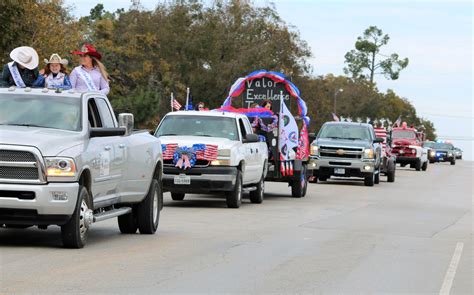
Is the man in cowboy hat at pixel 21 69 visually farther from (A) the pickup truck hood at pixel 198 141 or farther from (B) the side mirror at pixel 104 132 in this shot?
(A) the pickup truck hood at pixel 198 141

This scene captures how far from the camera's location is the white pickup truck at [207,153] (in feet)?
70.4

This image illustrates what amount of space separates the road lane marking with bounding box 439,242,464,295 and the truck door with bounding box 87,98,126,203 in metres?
4.25

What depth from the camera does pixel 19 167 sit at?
12086 millimetres

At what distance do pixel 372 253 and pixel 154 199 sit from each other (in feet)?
10.6

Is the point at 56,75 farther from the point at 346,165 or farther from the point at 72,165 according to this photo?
the point at 346,165

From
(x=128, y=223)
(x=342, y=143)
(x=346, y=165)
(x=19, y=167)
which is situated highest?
(x=342, y=143)

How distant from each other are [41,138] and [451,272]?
4.87 meters

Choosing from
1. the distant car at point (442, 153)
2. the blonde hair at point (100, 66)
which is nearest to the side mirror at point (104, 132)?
the blonde hair at point (100, 66)

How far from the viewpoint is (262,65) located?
77000 millimetres

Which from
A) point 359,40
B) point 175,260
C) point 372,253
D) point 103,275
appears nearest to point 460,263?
point 372,253

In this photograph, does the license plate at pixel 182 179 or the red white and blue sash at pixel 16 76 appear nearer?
the red white and blue sash at pixel 16 76

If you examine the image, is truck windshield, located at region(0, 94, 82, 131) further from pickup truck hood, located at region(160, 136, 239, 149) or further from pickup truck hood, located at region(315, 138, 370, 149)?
pickup truck hood, located at region(315, 138, 370, 149)

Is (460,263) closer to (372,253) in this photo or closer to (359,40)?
(372,253)

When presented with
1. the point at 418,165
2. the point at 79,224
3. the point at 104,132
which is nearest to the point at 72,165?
the point at 79,224
